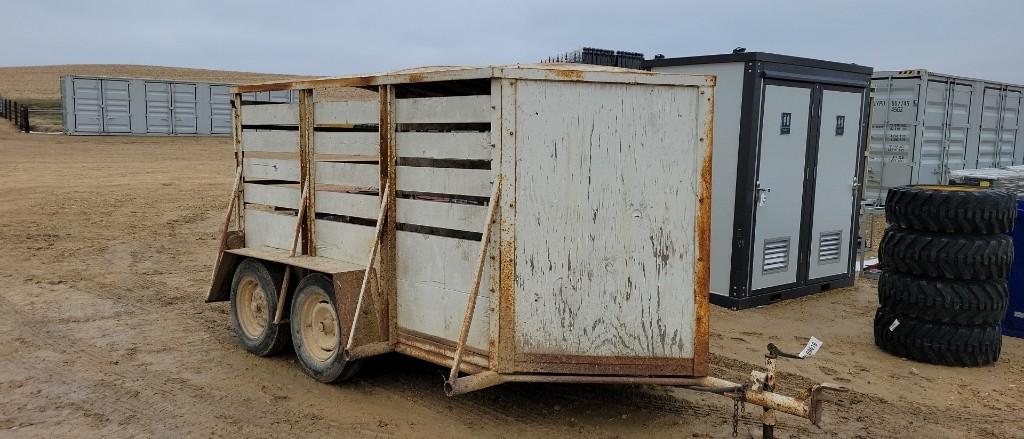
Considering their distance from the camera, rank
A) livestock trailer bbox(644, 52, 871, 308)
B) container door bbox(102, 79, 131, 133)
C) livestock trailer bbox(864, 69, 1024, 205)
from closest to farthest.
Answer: livestock trailer bbox(644, 52, 871, 308) → livestock trailer bbox(864, 69, 1024, 205) → container door bbox(102, 79, 131, 133)

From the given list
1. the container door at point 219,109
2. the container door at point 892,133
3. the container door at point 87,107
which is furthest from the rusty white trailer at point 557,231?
the container door at point 219,109

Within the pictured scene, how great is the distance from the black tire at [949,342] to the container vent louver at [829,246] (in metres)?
2.72

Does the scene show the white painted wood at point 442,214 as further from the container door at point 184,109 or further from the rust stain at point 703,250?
the container door at point 184,109

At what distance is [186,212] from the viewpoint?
49.3 feet

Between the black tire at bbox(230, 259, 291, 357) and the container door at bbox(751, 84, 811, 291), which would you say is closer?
the black tire at bbox(230, 259, 291, 357)

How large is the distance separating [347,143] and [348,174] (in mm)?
231

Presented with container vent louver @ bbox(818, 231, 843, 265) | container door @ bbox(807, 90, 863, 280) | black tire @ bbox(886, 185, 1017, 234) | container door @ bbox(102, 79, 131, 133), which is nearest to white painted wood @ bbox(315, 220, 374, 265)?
black tire @ bbox(886, 185, 1017, 234)

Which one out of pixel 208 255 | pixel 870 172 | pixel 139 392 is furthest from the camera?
pixel 870 172

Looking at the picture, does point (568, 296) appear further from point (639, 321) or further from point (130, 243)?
point (130, 243)

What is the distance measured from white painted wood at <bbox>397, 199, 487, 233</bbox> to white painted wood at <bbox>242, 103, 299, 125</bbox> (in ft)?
4.87

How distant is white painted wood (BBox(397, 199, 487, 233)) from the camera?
506 cm

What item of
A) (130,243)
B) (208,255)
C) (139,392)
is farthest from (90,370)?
(130,243)

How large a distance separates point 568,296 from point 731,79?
4.46 metres

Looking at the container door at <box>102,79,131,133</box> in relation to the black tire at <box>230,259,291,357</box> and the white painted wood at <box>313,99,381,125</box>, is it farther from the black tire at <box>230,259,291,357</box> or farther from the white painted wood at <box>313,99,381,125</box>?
the white painted wood at <box>313,99,381,125</box>
